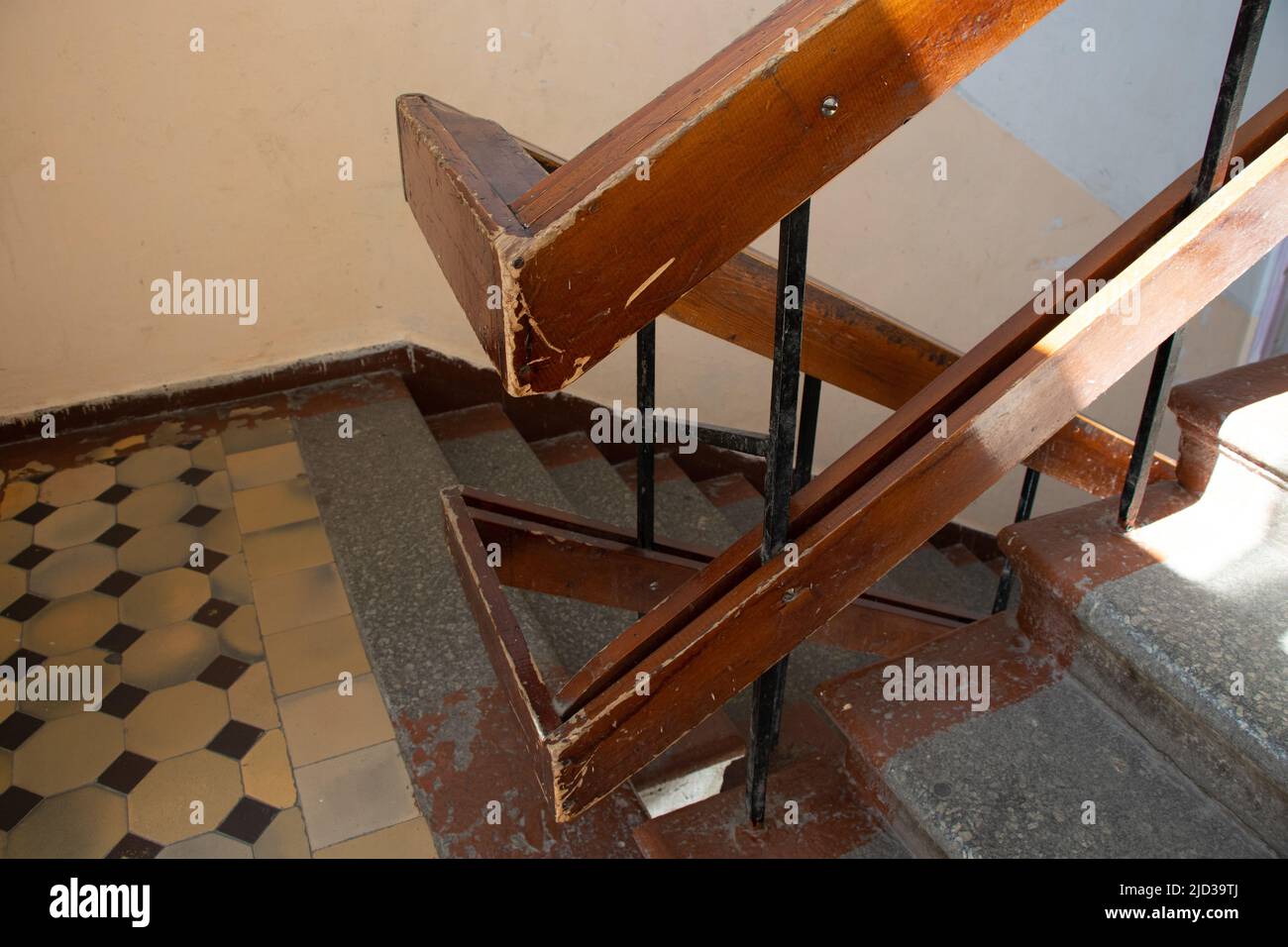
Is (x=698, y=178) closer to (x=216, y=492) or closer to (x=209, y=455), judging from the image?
(x=216, y=492)

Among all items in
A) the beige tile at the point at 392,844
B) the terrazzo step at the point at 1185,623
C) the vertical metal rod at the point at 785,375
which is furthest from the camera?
the beige tile at the point at 392,844

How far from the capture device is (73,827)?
5.44 ft

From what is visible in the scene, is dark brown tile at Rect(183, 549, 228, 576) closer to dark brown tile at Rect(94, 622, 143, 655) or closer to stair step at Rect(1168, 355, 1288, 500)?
dark brown tile at Rect(94, 622, 143, 655)

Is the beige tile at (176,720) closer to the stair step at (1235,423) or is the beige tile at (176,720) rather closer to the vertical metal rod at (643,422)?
the vertical metal rod at (643,422)

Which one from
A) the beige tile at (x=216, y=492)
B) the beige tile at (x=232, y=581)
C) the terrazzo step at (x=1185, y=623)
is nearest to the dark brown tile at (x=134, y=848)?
the beige tile at (x=232, y=581)

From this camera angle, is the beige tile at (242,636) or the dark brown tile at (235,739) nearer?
the dark brown tile at (235,739)

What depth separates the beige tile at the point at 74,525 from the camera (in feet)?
7.68

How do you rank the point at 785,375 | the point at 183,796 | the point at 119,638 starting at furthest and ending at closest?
the point at 119,638
the point at 183,796
the point at 785,375

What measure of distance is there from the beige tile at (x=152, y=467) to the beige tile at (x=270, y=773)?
103cm

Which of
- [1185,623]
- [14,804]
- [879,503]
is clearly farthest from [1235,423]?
[14,804]

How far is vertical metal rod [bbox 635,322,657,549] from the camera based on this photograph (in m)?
1.43

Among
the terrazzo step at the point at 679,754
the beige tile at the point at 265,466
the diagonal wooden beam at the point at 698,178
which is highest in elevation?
the diagonal wooden beam at the point at 698,178

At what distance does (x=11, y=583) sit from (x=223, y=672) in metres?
0.63
